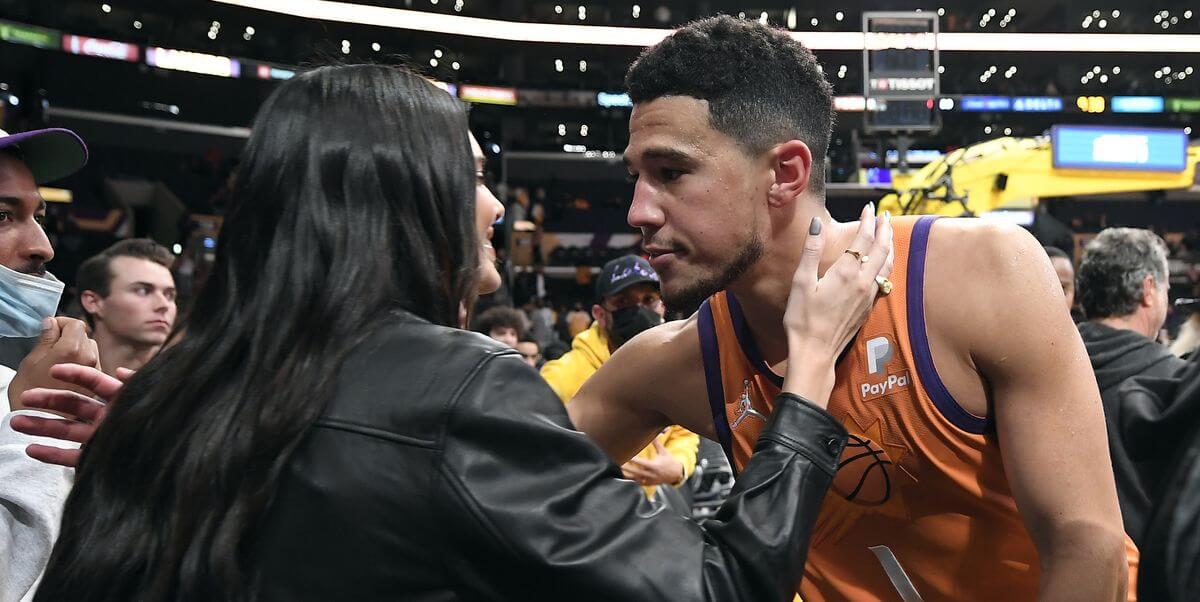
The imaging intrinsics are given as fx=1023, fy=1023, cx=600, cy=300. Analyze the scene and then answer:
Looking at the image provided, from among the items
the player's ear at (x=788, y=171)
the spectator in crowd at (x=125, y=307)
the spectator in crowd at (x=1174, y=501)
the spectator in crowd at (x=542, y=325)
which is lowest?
the spectator in crowd at (x=542, y=325)

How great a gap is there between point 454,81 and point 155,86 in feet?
78.9

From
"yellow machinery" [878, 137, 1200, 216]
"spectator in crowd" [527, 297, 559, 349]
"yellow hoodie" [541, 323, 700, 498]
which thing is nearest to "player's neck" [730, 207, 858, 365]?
"yellow hoodie" [541, 323, 700, 498]

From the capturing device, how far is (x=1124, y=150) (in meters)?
9.93

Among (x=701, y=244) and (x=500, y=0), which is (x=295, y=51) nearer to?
(x=500, y=0)

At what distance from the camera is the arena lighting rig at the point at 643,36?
81.4ft

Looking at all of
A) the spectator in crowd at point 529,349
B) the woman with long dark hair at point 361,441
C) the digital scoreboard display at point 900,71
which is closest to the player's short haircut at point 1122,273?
the woman with long dark hair at point 361,441

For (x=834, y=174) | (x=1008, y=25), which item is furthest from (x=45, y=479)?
(x=1008, y=25)

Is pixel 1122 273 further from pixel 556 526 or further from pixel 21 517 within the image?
pixel 21 517

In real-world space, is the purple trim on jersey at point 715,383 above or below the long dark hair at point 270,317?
below

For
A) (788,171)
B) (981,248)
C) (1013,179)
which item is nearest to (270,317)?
(788,171)

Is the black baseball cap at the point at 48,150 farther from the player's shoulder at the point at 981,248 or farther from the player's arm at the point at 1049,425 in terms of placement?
the player's arm at the point at 1049,425

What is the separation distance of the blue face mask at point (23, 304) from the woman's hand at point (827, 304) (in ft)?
4.79

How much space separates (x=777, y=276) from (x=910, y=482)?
502mm

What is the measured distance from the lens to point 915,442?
192 centimetres
